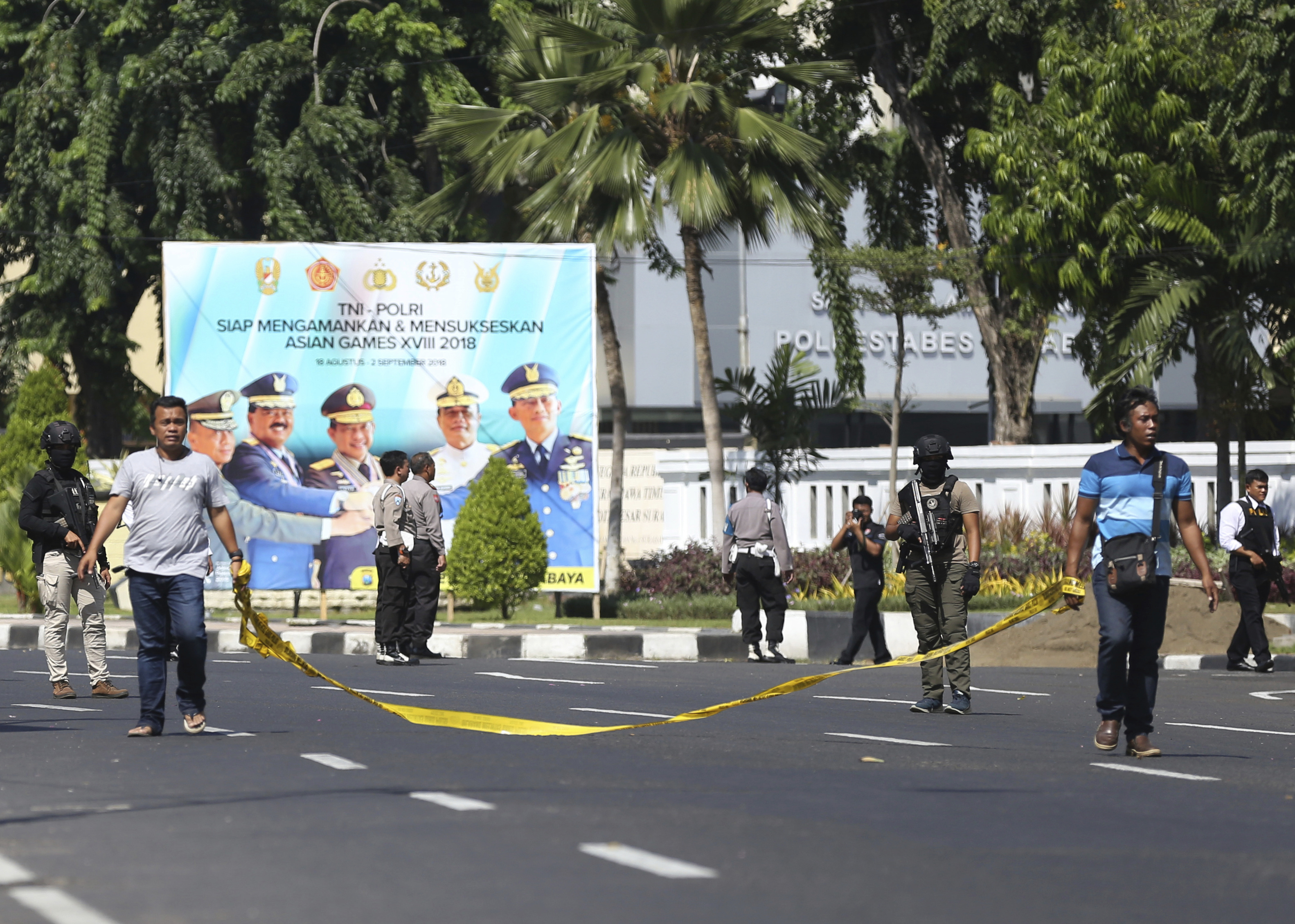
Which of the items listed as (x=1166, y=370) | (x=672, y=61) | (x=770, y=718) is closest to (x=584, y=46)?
(x=672, y=61)

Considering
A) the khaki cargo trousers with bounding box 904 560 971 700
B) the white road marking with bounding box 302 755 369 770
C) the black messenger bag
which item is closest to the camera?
the white road marking with bounding box 302 755 369 770

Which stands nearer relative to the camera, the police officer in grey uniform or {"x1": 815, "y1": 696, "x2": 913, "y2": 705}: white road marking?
{"x1": 815, "y1": 696, "x2": 913, "y2": 705}: white road marking

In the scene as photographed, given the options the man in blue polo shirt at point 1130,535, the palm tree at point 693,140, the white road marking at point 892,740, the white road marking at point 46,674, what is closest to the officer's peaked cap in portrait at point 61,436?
the white road marking at point 46,674

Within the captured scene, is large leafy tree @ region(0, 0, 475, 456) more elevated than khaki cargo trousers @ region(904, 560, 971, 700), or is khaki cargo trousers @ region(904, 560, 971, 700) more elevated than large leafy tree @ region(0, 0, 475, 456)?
large leafy tree @ region(0, 0, 475, 456)

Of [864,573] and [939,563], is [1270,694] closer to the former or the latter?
[939,563]

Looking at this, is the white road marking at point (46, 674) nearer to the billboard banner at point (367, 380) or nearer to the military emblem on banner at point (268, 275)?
the billboard banner at point (367, 380)

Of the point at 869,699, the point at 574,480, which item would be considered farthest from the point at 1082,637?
the point at 574,480

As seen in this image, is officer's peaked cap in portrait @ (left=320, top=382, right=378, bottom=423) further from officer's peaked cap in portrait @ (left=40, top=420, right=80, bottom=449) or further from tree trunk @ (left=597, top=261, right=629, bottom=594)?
officer's peaked cap in portrait @ (left=40, top=420, right=80, bottom=449)

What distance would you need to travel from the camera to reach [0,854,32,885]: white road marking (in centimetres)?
555

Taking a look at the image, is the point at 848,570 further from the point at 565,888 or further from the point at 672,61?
the point at 565,888

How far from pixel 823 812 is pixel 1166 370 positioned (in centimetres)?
3870

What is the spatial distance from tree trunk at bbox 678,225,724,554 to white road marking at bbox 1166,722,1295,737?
12272mm

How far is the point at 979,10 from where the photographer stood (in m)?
25.4

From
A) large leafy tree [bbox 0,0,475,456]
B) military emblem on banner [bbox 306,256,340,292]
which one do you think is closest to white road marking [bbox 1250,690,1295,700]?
military emblem on banner [bbox 306,256,340,292]
